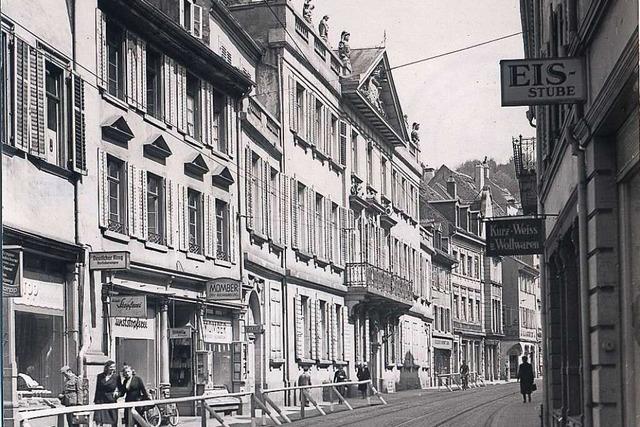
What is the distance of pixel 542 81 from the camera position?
10.9m

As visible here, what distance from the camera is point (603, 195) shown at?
10.9m

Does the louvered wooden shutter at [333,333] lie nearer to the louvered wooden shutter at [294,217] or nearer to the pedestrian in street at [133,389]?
the louvered wooden shutter at [294,217]

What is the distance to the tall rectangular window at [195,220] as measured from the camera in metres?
25.8

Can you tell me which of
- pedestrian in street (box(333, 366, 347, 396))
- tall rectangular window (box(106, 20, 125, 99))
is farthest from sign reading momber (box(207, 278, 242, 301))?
pedestrian in street (box(333, 366, 347, 396))

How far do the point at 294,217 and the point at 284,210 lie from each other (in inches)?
23.4

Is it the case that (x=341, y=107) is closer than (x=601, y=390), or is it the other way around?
(x=601, y=390)

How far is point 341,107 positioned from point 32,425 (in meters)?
25.9

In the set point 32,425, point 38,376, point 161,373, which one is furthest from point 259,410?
point 32,425

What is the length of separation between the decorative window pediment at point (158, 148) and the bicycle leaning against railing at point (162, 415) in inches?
277

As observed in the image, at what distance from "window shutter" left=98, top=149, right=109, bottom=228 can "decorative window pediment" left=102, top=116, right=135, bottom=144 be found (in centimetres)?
42

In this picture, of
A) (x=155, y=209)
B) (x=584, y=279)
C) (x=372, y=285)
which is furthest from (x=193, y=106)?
(x=584, y=279)

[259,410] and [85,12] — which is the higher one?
[85,12]

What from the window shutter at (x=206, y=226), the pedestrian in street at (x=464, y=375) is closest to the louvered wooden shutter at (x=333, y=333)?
the window shutter at (x=206, y=226)

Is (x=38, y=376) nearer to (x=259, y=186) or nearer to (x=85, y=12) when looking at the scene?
(x=85, y=12)
